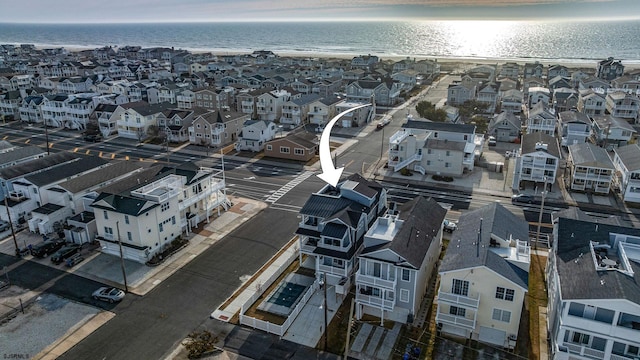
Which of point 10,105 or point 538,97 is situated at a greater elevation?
point 538,97

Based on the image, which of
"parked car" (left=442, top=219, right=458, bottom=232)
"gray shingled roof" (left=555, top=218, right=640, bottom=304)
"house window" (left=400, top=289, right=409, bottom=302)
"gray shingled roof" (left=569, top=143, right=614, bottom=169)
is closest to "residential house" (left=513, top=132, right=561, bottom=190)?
"gray shingled roof" (left=569, top=143, right=614, bottom=169)

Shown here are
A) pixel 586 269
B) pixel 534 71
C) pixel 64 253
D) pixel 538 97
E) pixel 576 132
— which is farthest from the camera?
pixel 534 71

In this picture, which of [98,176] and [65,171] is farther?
[65,171]

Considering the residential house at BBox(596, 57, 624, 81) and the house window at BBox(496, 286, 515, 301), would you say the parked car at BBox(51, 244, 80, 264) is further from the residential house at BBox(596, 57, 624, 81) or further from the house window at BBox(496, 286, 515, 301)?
the residential house at BBox(596, 57, 624, 81)

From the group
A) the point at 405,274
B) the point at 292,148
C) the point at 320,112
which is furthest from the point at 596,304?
the point at 320,112

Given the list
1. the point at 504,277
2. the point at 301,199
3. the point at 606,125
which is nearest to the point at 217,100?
the point at 301,199

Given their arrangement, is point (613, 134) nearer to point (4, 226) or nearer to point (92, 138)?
point (4, 226)
